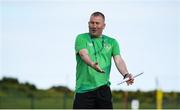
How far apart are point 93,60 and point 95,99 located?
460mm

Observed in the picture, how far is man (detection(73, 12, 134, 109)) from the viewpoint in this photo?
6781mm

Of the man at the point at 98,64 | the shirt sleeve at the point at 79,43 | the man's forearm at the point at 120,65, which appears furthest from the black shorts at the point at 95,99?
the shirt sleeve at the point at 79,43

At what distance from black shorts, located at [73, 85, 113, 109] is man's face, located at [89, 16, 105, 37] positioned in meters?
0.62

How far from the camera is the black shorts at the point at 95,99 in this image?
6.88 meters

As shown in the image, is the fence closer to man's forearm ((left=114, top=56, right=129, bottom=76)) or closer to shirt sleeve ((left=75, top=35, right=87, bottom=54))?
man's forearm ((left=114, top=56, right=129, bottom=76))

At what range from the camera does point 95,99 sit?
22.6 feet

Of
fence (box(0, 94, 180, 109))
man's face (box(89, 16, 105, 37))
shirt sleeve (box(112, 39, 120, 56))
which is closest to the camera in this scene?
man's face (box(89, 16, 105, 37))

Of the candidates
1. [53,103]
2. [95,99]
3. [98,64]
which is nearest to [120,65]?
[98,64]

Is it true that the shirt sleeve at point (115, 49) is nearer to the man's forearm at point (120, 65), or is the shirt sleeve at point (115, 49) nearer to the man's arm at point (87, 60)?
the man's forearm at point (120, 65)

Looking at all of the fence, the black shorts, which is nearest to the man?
the black shorts

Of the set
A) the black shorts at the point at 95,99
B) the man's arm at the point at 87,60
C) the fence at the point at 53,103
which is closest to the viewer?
the man's arm at the point at 87,60

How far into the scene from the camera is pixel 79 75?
6855 mm

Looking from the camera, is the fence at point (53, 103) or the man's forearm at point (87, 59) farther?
the fence at point (53, 103)

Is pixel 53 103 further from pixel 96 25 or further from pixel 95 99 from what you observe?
pixel 96 25
